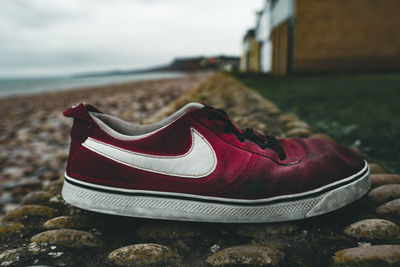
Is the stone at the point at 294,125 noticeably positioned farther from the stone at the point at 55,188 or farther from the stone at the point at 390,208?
the stone at the point at 55,188

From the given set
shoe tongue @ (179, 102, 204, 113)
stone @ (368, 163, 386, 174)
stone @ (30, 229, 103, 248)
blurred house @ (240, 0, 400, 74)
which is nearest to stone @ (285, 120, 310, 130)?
stone @ (368, 163, 386, 174)

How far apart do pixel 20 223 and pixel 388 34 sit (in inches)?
515

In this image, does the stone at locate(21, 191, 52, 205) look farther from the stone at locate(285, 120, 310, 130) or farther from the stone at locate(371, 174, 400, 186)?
the stone at locate(285, 120, 310, 130)

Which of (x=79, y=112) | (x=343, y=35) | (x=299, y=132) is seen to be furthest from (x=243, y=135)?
(x=343, y=35)

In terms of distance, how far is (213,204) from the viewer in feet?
3.46

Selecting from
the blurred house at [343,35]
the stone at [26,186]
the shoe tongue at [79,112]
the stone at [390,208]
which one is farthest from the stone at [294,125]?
the blurred house at [343,35]

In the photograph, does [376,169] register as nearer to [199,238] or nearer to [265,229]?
[265,229]

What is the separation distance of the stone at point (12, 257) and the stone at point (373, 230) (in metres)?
1.14

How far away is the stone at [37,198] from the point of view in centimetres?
137

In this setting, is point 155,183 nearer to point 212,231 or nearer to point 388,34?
point 212,231

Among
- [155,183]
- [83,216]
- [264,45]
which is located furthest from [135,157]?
[264,45]

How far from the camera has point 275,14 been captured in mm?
15195

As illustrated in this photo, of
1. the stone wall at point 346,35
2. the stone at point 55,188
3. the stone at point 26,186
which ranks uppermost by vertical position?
the stone wall at point 346,35

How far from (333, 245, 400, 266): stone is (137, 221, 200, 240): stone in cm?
50
